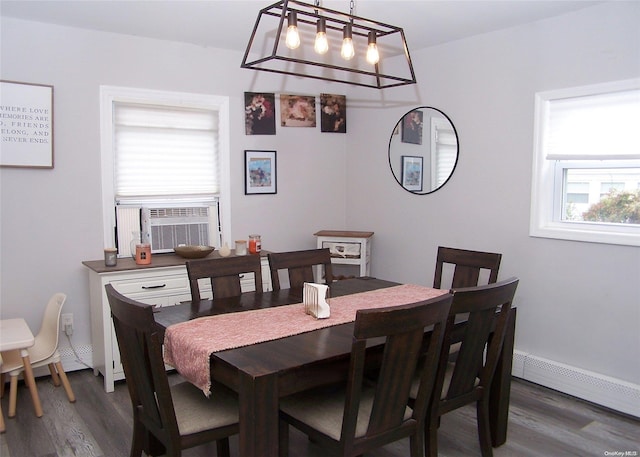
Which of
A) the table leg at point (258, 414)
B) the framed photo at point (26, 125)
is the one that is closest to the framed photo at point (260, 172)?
the framed photo at point (26, 125)

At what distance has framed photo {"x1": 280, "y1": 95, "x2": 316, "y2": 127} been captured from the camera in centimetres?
447

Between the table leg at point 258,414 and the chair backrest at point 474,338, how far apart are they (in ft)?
2.52

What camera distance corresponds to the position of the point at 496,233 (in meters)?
3.69

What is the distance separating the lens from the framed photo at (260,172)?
4.30 m

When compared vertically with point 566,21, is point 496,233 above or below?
below

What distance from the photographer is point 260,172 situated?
437 centimetres

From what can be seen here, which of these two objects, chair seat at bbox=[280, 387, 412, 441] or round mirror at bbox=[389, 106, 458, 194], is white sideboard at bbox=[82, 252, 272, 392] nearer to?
chair seat at bbox=[280, 387, 412, 441]

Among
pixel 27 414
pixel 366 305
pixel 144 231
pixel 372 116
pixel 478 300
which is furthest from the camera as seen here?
pixel 372 116

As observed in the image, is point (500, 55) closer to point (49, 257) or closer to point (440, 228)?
point (440, 228)

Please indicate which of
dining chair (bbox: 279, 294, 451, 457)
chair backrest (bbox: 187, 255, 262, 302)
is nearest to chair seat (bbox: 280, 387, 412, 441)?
dining chair (bbox: 279, 294, 451, 457)

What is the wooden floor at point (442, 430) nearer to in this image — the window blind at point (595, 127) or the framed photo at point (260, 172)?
the window blind at point (595, 127)

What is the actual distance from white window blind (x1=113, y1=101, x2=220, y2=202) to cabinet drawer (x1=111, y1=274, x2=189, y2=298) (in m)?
0.70

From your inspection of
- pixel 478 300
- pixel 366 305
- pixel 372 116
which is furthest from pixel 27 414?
pixel 372 116

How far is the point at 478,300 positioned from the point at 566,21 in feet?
6.90
